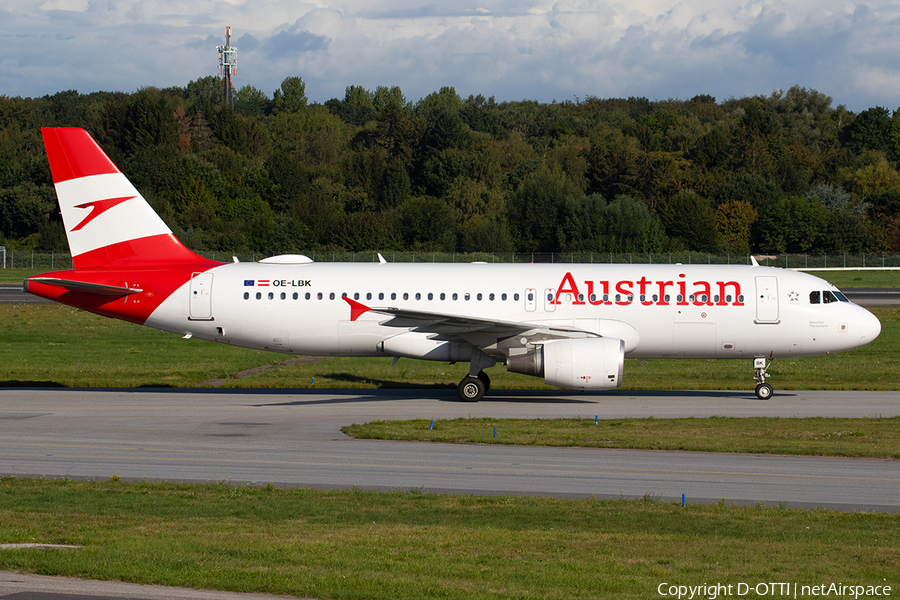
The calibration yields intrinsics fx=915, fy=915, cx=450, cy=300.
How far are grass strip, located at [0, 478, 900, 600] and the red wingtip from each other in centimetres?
1125

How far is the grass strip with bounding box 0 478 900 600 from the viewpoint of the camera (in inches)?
391

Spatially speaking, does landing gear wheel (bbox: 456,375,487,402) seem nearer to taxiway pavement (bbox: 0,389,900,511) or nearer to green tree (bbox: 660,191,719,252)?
taxiway pavement (bbox: 0,389,900,511)

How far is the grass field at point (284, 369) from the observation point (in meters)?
30.1

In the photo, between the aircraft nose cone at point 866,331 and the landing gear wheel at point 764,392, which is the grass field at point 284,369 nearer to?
the landing gear wheel at point 764,392

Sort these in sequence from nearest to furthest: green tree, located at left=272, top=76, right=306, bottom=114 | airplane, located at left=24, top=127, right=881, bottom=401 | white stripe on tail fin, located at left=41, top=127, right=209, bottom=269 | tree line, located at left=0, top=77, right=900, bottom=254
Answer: airplane, located at left=24, top=127, right=881, bottom=401 → white stripe on tail fin, located at left=41, top=127, right=209, bottom=269 → tree line, located at left=0, top=77, right=900, bottom=254 → green tree, located at left=272, top=76, right=306, bottom=114

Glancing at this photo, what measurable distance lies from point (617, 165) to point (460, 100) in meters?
69.8

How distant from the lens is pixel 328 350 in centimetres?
2702

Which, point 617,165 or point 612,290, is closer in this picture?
point 612,290

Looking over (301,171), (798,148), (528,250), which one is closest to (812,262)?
(528,250)

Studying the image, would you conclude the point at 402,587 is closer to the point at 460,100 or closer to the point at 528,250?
the point at 528,250

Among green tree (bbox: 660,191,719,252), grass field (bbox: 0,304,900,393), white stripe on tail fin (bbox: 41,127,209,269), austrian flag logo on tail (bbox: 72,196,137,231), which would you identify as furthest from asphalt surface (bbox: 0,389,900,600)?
green tree (bbox: 660,191,719,252)

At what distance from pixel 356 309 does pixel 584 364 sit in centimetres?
671

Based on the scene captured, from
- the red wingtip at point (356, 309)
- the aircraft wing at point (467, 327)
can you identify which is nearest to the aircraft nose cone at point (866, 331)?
the aircraft wing at point (467, 327)

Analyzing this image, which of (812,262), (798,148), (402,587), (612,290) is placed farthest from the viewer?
(798,148)
